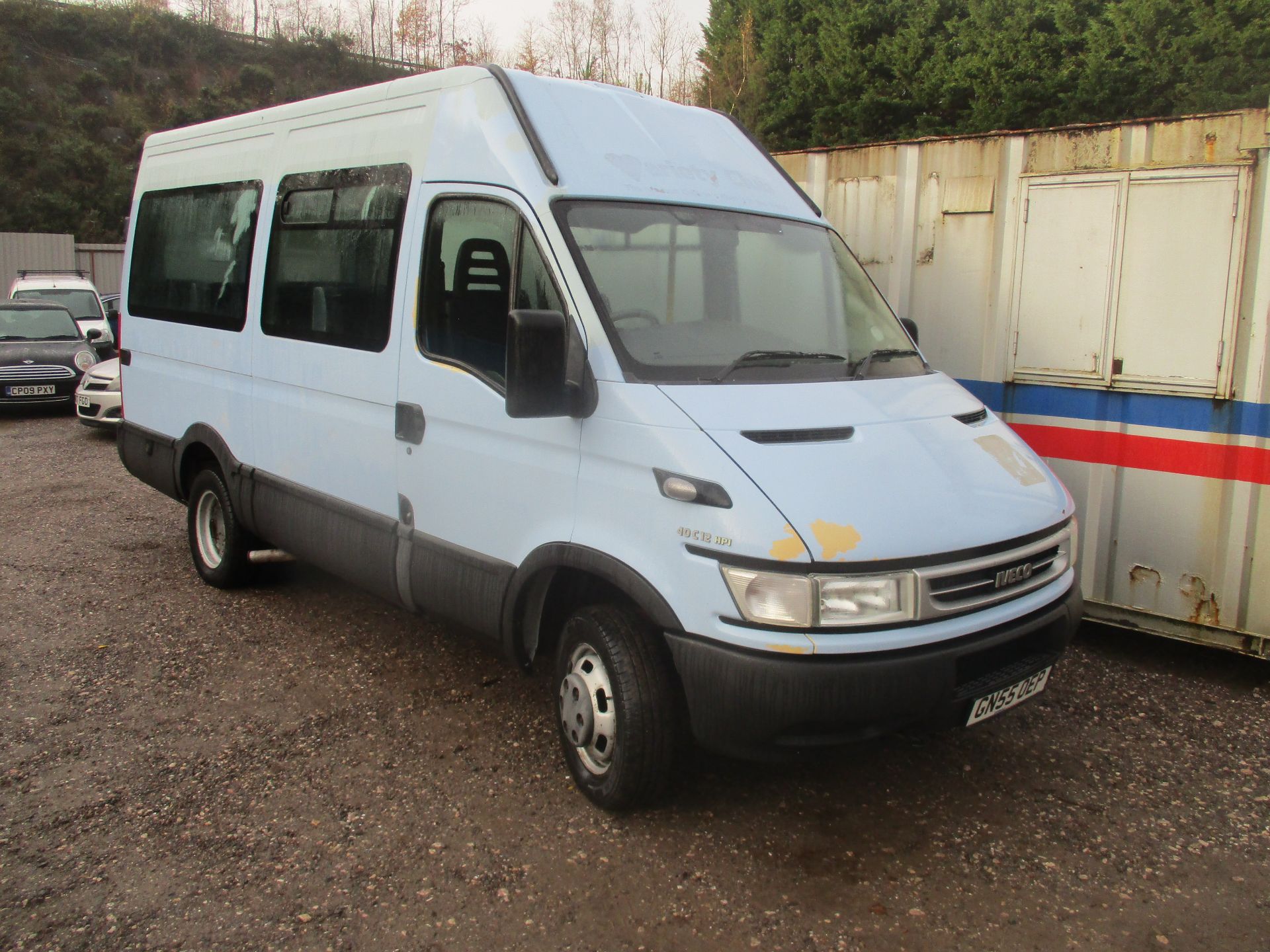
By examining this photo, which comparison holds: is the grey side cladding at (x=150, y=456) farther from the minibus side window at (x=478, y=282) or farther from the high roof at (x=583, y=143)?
the minibus side window at (x=478, y=282)

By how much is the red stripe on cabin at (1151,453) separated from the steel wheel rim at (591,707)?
3.05m

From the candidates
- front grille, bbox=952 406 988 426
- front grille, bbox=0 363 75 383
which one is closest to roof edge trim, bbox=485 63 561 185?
front grille, bbox=952 406 988 426

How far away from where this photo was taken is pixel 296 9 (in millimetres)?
52625

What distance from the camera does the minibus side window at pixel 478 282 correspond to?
12.7 feet

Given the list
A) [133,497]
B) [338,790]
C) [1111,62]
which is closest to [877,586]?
[338,790]

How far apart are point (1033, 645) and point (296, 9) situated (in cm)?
5756

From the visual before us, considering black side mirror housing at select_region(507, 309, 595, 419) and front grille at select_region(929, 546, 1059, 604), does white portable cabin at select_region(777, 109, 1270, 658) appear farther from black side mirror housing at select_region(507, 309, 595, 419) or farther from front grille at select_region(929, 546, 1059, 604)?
black side mirror housing at select_region(507, 309, 595, 419)

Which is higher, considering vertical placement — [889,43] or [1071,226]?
[889,43]

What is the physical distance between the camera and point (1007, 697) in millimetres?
3566

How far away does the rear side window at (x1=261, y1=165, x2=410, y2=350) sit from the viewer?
4594mm

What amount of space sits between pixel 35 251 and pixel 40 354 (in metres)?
18.4

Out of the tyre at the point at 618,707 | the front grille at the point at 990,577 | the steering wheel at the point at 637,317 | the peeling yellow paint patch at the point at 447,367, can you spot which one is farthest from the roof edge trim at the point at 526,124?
the front grille at the point at 990,577

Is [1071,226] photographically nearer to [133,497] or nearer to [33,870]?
[33,870]

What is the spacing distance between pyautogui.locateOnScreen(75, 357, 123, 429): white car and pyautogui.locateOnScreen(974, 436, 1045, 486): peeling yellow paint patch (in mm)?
11109
